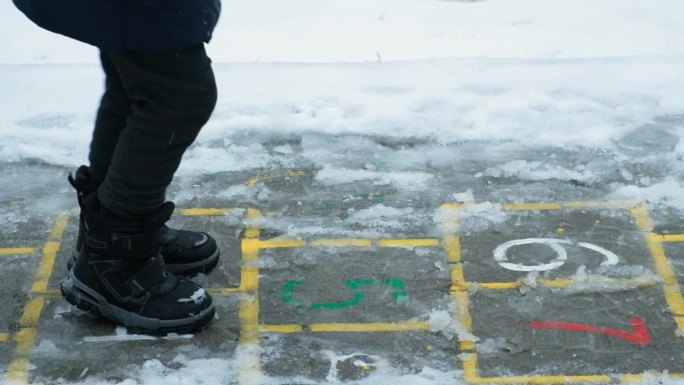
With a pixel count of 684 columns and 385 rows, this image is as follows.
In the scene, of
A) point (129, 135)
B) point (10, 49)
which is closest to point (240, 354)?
point (129, 135)

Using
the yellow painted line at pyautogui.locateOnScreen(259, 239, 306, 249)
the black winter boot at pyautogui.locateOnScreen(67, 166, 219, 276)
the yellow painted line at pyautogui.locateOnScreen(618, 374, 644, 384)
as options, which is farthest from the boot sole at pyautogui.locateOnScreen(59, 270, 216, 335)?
the yellow painted line at pyautogui.locateOnScreen(618, 374, 644, 384)

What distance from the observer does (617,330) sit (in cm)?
351

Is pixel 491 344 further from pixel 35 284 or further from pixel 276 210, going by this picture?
pixel 35 284

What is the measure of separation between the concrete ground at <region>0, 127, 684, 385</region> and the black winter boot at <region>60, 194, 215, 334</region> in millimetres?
60

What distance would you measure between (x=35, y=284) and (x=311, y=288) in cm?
98

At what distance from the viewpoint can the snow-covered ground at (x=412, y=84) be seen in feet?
15.8

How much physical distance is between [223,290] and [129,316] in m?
0.40

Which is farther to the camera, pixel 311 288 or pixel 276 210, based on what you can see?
pixel 276 210

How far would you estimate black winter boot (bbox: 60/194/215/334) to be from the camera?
3.43 meters

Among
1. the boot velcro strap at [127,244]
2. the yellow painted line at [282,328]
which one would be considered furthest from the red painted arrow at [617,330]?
the boot velcro strap at [127,244]

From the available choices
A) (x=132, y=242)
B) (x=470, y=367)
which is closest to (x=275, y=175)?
(x=132, y=242)

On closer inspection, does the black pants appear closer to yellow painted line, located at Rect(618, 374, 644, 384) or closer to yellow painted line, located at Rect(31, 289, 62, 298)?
yellow painted line, located at Rect(31, 289, 62, 298)

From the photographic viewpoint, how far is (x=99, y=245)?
345 cm

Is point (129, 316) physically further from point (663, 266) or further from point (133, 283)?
point (663, 266)
